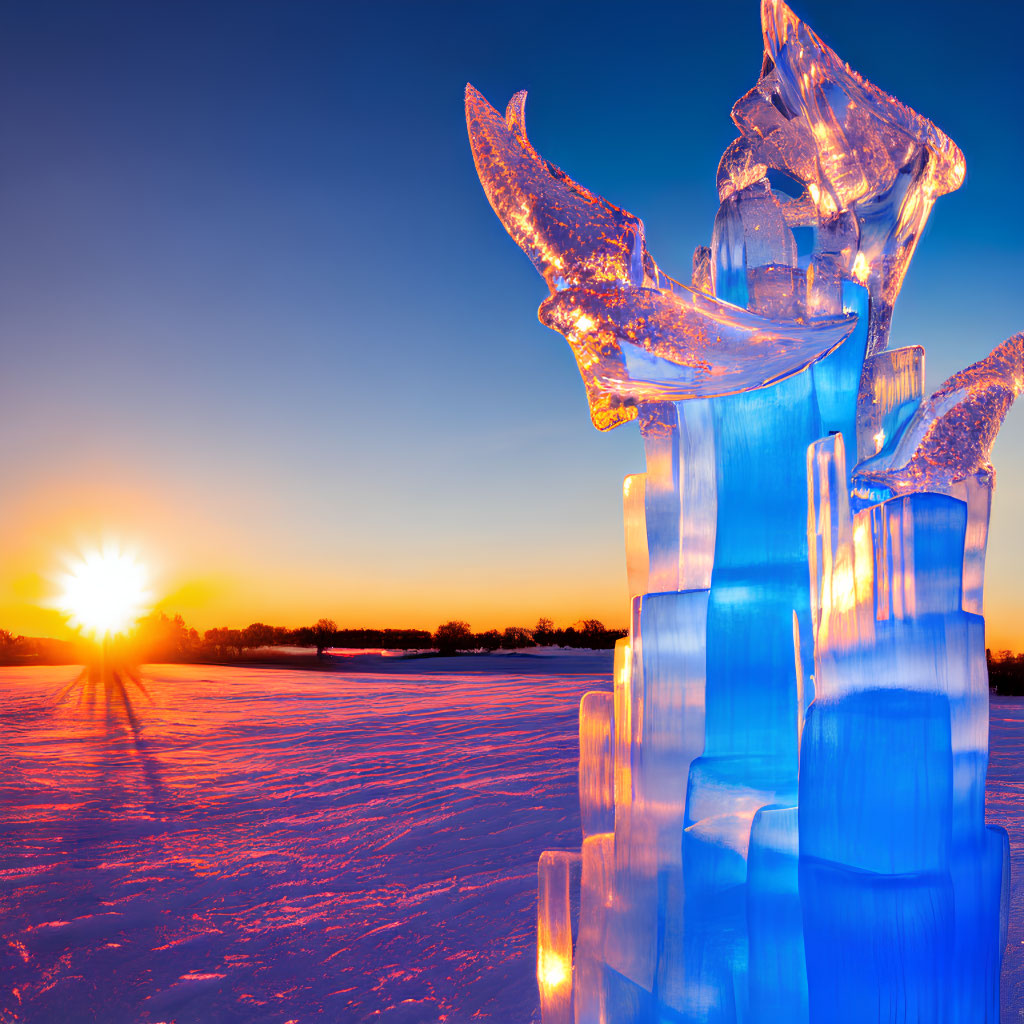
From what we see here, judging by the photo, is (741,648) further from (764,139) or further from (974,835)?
(764,139)

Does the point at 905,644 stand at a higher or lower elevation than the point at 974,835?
higher

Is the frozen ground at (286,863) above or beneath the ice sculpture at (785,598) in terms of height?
beneath

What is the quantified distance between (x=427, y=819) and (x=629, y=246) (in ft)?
15.5

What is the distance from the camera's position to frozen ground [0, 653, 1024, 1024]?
3.08m

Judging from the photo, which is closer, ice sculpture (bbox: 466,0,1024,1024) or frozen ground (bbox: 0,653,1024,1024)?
ice sculpture (bbox: 466,0,1024,1024)

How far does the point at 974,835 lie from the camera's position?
1.51m

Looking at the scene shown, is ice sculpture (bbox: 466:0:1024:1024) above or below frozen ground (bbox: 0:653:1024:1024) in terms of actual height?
above

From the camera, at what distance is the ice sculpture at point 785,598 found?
1423 millimetres

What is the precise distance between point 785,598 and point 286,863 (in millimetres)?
4034

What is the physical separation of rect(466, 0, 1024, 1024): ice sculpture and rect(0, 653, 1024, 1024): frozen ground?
1.50m

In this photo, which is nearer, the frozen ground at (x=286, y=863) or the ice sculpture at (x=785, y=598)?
the ice sculpture at (x=785, y=598)

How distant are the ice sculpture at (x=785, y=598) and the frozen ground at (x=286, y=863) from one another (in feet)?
4.91

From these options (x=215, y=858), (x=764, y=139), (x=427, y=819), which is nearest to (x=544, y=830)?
(x=427, y=819)

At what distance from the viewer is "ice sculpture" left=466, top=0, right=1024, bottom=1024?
1.42 m
